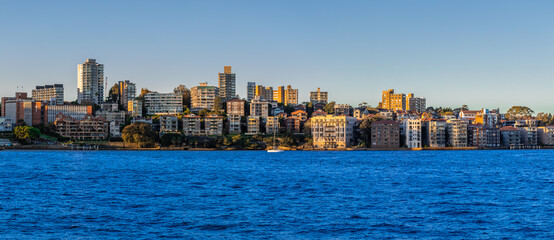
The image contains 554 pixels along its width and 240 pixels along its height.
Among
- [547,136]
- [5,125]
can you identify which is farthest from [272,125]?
[547,136]

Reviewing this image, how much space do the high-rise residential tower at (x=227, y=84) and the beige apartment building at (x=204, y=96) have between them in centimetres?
2603

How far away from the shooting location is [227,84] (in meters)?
183

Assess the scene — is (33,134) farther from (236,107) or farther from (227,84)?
(227,84)

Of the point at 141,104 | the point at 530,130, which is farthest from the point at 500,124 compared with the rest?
the point at 141,104

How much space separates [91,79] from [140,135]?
9385 cm

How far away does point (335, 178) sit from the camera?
41.9 meters

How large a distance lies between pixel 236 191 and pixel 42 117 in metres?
106

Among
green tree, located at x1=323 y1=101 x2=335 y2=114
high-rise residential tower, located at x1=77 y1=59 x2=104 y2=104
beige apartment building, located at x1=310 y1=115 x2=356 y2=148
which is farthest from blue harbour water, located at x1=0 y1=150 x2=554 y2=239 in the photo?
high-rise residential tower, located at x1=77 y1=59 x2=104 y2=104

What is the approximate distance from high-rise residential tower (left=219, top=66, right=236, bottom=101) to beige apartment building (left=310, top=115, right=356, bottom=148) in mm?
65473

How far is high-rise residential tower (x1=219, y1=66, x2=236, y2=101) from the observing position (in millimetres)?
180413

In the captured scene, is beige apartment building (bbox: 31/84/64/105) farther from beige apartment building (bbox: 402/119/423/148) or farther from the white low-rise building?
beige apartment building (bbox: 402/119/423/148)

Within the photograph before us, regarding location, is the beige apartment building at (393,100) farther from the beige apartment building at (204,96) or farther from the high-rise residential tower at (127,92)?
the high-rise residential tower at (127,92)

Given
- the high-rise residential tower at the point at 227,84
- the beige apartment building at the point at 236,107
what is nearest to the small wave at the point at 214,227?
the beige apartment building at the point at 236,107

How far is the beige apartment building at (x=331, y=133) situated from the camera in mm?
116688
